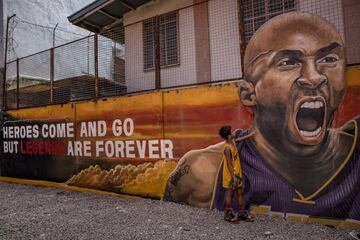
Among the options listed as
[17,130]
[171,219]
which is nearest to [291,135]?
[171,219]

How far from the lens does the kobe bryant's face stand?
16.8ft

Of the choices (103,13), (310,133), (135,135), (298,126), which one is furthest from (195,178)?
(103,13)

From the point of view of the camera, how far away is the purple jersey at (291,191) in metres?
A: 4.88

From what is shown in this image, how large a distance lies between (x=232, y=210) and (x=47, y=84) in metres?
6.40

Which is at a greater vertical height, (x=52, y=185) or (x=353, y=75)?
(x=353, y=75)

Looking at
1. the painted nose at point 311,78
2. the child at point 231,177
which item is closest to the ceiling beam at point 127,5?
the child at point 231,177

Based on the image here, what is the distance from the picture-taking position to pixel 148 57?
30.4 feet

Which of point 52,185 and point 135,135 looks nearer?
point 135,135

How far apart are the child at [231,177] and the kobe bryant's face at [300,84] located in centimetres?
65

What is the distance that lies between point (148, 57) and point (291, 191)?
5.43 metres

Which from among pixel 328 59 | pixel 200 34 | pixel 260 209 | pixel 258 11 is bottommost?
pixel 260 209

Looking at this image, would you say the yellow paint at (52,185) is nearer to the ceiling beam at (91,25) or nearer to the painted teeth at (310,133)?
the painted teeth at (310,133)

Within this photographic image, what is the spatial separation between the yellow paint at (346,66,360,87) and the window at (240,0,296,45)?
5.74 feet

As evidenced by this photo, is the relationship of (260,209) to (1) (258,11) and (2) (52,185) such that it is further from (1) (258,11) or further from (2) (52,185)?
(2) (52,185)
